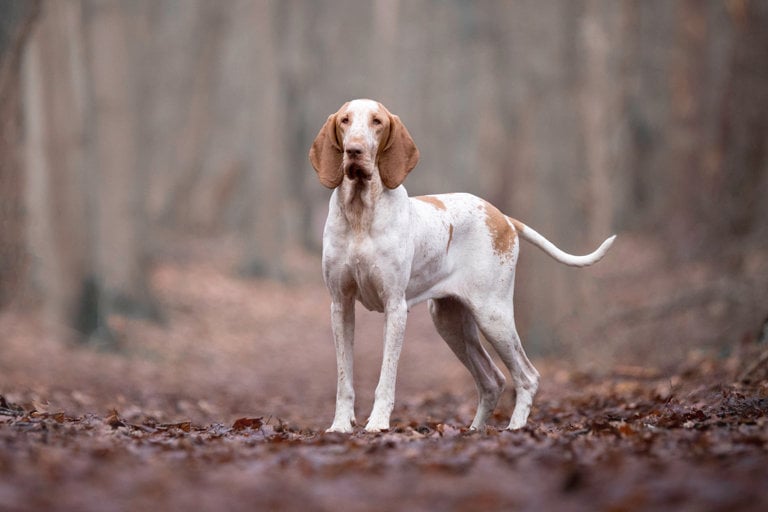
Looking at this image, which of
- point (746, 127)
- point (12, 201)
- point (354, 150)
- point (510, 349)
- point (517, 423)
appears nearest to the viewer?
point (354, 150)

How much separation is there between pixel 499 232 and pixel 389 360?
4.18 feet

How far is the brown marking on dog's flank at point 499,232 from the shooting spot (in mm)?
6250

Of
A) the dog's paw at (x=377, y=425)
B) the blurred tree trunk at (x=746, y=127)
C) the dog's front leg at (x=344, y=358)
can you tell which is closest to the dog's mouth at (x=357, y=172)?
the dog's front leg at (x=344, y=358)

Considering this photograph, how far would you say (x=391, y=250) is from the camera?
5.57 meters

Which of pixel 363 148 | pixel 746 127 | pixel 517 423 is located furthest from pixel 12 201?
pixel 746 127

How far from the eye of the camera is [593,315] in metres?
12.8

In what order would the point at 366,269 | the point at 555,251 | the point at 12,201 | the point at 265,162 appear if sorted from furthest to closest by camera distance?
1. the point at 265,162
2. the point at 12,201
3. the point at 555,251
4. the point at 366,269

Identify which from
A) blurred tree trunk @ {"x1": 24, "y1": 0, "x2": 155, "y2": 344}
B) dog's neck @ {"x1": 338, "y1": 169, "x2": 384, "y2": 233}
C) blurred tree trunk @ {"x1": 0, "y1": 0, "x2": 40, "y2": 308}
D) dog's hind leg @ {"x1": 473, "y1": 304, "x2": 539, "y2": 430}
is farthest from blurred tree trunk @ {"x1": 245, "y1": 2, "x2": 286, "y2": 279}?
dog's neck @ {"x1": 338, "y1": 169, "x2": 384, "y2": 233}

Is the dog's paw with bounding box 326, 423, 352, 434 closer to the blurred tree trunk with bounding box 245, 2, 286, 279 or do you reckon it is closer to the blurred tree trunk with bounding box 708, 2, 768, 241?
the blurred tree trunk with bounding box 708, 2, 768, 241

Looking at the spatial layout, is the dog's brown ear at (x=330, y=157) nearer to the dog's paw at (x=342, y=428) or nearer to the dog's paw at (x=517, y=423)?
the dog's paw at (x=342, y=428)

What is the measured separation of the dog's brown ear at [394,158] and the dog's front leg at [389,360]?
0.73m

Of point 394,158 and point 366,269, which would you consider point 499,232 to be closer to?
point 394,158

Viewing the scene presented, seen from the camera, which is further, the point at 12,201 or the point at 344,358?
the point at 12,201

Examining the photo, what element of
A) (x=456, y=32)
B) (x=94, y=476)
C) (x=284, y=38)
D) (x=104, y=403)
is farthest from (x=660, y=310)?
(x=456, y=32)
